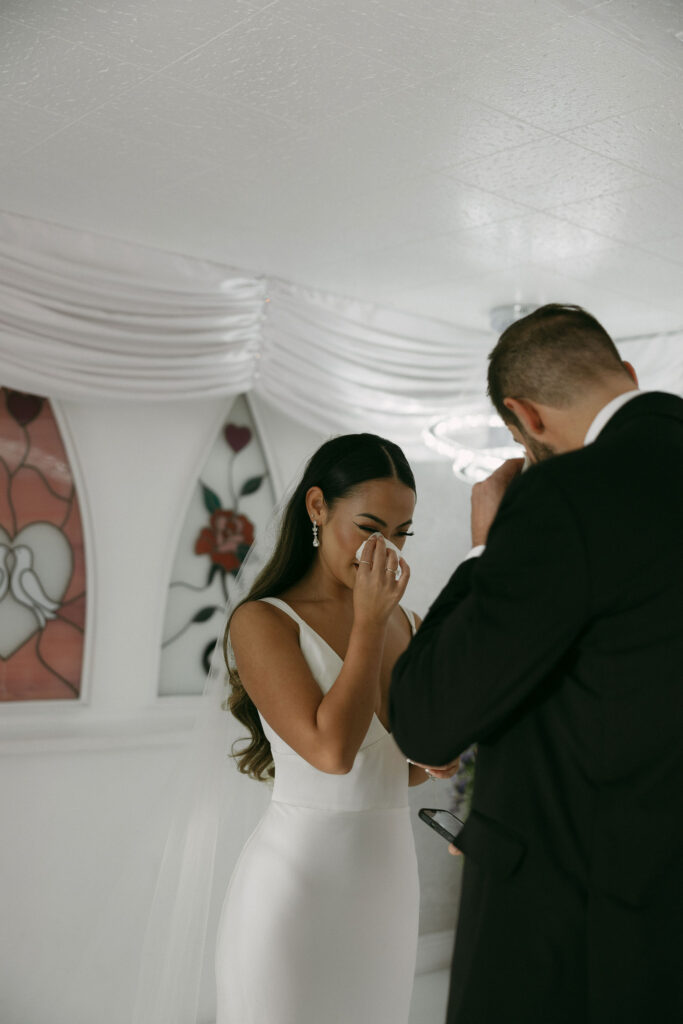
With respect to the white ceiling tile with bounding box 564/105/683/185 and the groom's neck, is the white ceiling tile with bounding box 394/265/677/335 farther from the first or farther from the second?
the groom's neck

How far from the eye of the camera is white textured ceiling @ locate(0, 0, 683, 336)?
1.79 meters

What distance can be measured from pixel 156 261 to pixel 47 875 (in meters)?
2.04

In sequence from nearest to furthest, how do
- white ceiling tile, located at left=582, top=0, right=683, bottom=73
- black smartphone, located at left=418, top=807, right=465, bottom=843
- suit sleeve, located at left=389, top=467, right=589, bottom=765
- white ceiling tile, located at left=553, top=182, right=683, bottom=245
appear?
suit sleeve, located at left=389, top=467, right=589, bottom=765 < black smartphone, located at left=418, top=807, right=465, bottom=843 < white ceiling tile, located at left=582, top=0, right=683, bottom=73 < white ceiling tile, located at left=553, top=182, right=683, bottom=245

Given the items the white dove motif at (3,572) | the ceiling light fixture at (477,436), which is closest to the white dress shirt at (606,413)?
the ceiling light fixture at (477,436)

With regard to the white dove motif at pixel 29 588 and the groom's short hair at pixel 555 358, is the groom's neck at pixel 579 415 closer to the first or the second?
the groom's short hair at pixel 555 358

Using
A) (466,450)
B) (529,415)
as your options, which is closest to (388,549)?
(529,415)

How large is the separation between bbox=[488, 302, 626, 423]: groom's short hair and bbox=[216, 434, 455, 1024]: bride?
0.52m

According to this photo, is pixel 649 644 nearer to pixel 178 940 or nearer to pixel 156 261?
pixel 178 940

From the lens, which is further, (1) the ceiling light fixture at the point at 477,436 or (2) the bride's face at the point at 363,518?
(1) the ceiling light fixture at the point at 477,436

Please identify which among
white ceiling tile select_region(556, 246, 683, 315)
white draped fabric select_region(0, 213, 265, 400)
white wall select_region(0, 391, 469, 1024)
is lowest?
white wall select_region(0, 391, 469, 1024)

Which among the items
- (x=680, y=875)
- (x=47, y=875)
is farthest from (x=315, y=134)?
(x=47, y=875)

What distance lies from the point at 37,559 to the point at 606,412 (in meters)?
2.50

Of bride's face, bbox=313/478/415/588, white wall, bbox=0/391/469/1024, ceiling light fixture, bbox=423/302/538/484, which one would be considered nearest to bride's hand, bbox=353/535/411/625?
bride's face, bbox=313/478/415/588

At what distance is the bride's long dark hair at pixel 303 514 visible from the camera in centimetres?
195
